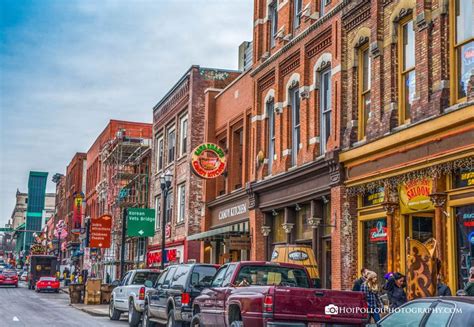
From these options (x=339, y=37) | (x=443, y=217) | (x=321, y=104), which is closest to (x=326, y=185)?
(x=321, y=104)

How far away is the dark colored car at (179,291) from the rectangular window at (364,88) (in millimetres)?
6080

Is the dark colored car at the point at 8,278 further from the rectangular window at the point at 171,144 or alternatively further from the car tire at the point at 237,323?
the car tire at the point at 237,323

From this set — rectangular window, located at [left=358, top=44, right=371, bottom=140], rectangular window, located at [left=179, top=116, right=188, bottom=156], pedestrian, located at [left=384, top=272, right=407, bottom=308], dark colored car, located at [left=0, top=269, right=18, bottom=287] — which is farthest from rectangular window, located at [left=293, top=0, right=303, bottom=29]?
dark colored car, located at [left=0, top=269, right=18, bottom=287]

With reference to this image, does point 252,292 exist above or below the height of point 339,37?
below

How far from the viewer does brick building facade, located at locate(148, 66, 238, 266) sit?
36.5 meters

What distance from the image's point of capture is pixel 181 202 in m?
38.8

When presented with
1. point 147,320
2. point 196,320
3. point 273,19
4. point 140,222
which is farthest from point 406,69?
point 140,222

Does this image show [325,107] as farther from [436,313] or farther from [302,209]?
[436,313]

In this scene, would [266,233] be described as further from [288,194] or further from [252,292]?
[252,292]

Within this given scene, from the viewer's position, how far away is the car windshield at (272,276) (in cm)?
1377

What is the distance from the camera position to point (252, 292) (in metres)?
11.6

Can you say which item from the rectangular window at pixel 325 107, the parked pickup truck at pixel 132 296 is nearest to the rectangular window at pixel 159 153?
the parked pickup truck at pixel 132 296

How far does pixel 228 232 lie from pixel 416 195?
11640 millimetres

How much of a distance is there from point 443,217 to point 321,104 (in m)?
7.99
